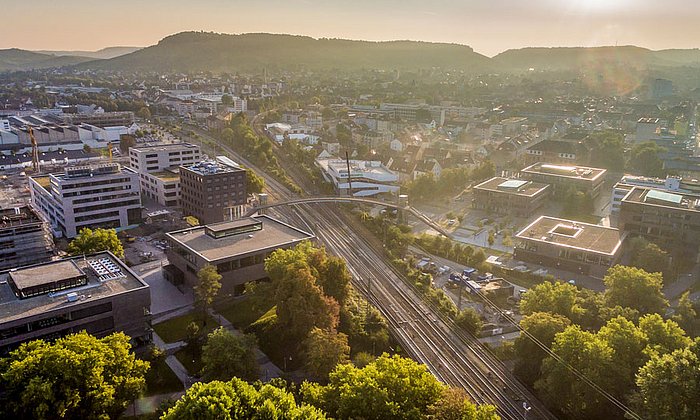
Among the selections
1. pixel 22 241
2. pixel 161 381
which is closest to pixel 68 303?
pixel 161 381

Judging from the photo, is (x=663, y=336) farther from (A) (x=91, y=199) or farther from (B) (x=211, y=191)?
(A) (x=91, y=199)

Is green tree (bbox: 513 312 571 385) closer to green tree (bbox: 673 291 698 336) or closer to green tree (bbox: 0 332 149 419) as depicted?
green tree (bbox: 673 291 698 336)

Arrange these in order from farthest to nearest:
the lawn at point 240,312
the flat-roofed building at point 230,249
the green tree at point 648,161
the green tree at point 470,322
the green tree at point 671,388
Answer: the green tree at point 648,161 → the flat-roofed building at point 230,249 → the lawn at point 240,312 → the green tree at point 470,322 → the green tree at point 671,388

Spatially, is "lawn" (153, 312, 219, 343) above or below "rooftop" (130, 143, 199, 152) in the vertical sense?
below

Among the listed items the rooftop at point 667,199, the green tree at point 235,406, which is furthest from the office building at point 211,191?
the rooftop at point 667,199

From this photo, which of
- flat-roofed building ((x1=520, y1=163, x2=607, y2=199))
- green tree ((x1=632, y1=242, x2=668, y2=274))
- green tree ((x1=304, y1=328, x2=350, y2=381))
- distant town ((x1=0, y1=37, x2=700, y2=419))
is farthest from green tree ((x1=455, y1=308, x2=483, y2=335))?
flat-roofed building ((x1=520, y1=163, x2=607, y2=199))

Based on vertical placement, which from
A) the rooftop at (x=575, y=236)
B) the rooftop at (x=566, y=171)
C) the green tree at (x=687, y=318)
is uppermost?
the rooftop at (x=566, y=171)

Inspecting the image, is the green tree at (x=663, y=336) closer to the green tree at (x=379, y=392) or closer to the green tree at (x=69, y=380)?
the green tree at (x=379, y=392)
